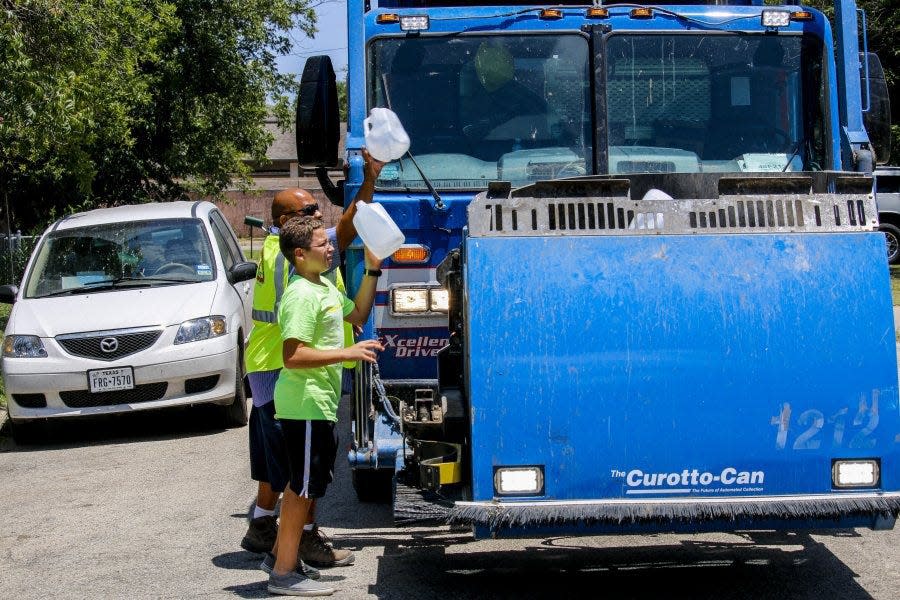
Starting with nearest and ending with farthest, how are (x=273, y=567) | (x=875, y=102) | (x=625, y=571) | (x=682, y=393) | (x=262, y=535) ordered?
(x=682, y=393) < (x=273, y=567) < (x=625, y=571) < (x=262, y=535) < (x=875, y=102)

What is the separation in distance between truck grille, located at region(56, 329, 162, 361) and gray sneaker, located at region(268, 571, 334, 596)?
473cm

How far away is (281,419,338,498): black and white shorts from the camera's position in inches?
233

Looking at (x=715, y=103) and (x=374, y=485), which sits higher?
(x=715, y=103)

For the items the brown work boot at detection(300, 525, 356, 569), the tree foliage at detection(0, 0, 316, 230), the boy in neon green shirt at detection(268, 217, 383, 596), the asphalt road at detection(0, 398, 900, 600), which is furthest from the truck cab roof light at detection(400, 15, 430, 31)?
the tree foliage at detection(0, 0, 316, 230)

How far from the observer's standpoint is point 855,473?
5.13 metres

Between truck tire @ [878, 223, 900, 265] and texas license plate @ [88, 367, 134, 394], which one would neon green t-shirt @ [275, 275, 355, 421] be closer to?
texas license plate @ [88, 367, 134, 394]

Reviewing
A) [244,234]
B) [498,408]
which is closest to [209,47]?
[498,408]

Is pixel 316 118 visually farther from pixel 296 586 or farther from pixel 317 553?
pixel 296 586

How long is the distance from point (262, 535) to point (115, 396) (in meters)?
4.04

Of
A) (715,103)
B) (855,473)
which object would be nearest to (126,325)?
(715,103)

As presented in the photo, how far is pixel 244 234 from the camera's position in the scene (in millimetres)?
53312

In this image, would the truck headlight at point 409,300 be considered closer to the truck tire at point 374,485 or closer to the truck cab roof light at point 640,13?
the truck tire at point 374,485

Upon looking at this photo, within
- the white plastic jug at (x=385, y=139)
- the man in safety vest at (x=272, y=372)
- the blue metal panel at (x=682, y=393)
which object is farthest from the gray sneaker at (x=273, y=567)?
the white plastic jug at (x=385, y=139)

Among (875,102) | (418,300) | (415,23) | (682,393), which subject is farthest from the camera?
(875,102)
